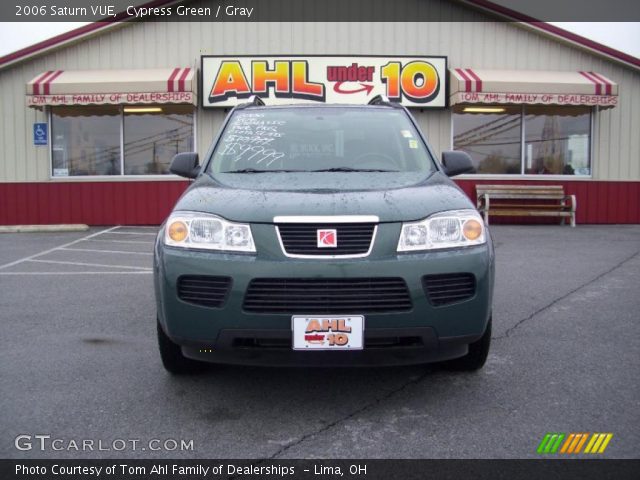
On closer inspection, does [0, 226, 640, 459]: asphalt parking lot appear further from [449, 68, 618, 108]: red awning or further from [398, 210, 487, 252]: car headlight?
[449, 68, 618, 108]: red awning

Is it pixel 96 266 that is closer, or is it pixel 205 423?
pixel 205 423

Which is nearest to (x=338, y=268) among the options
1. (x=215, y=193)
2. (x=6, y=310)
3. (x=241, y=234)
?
Answer: (x=241, y=234)

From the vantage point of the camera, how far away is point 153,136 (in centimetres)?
1434

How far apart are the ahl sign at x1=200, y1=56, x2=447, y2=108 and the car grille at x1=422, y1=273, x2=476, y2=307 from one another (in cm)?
1147

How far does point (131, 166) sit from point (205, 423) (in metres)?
12.4

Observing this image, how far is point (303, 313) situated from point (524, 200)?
12.6 meters

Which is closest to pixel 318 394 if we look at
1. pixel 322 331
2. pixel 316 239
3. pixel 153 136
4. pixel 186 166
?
pixel 322 331

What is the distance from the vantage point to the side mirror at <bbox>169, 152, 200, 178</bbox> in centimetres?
427

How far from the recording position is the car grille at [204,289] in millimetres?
2875

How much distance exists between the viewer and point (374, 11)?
47.1 feet

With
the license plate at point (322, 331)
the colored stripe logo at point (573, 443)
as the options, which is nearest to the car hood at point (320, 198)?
the license plate at point (322, 331)

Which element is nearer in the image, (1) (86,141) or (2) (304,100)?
(2) (304,100)

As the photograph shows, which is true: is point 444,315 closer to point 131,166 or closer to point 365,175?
point 365,175

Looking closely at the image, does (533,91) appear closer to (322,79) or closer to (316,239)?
(322,79)
